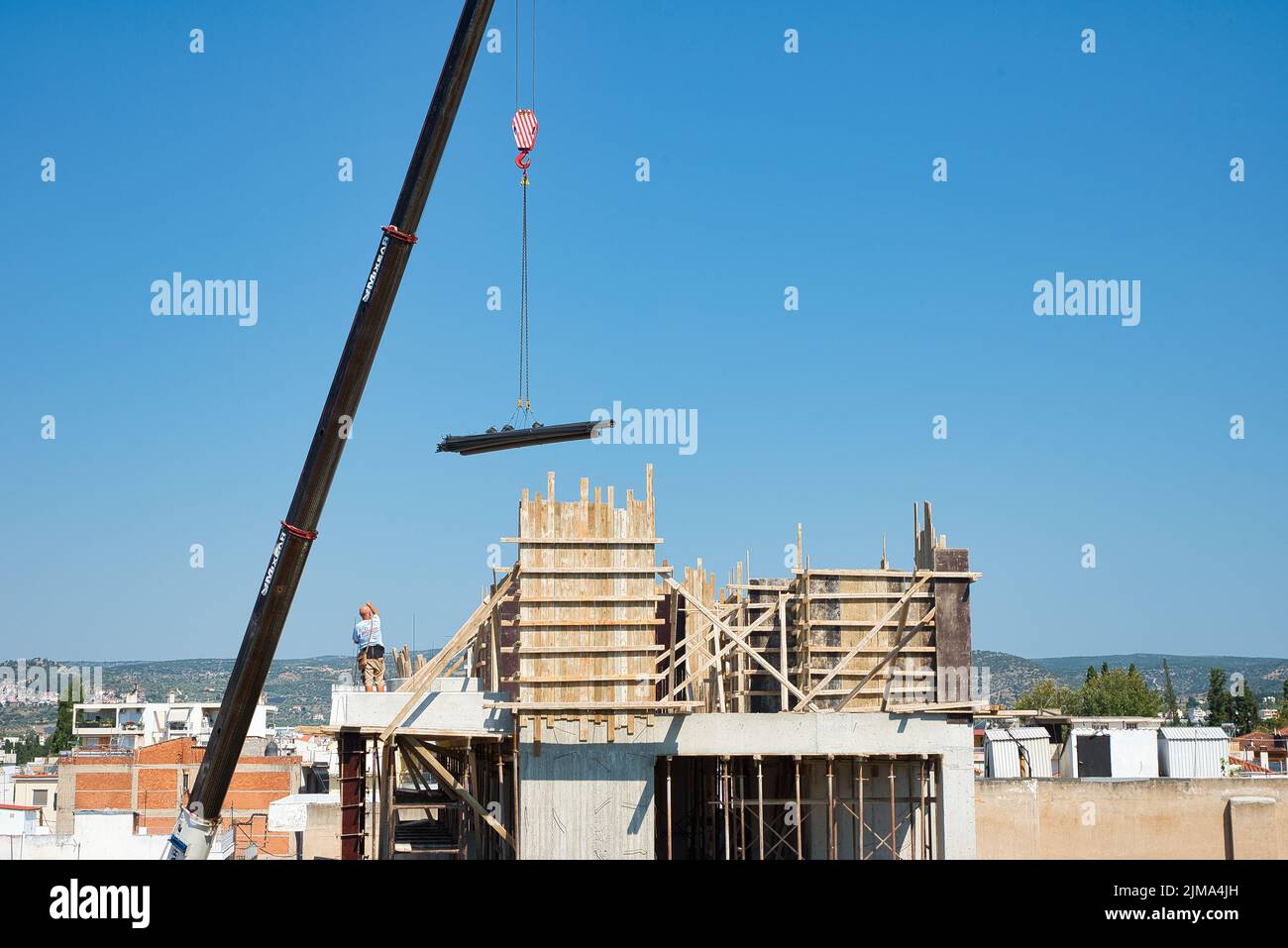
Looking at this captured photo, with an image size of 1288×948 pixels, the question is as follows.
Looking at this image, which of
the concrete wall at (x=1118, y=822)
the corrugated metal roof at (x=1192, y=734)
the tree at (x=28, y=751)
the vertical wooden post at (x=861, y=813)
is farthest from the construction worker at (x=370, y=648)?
the tree at (x=28, y=751)

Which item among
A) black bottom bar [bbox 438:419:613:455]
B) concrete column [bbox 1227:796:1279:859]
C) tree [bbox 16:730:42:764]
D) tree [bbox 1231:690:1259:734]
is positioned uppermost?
black bottom bar [bbox 438:419:613:455]

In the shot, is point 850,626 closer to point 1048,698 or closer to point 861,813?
point 861,813

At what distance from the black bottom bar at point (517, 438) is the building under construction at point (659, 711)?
4.97ft

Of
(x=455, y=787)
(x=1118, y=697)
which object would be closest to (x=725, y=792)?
(x=455, y=787)

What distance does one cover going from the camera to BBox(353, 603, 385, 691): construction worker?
25406 millimetres

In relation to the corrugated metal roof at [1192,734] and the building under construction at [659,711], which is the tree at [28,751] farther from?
the building under construction at [659,711]

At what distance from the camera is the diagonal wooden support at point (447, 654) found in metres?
24.2

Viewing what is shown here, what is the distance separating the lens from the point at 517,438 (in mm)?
22172

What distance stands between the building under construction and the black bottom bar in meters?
1.51

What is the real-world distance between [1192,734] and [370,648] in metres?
25.9

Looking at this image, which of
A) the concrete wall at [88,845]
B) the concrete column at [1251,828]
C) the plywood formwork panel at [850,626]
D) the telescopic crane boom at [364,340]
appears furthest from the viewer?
the concrete wall at [88,845]

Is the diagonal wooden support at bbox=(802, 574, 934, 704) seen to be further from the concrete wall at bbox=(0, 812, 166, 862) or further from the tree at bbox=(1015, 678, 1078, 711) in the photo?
the tree at bbox=(1015, 678, 1078, 711)

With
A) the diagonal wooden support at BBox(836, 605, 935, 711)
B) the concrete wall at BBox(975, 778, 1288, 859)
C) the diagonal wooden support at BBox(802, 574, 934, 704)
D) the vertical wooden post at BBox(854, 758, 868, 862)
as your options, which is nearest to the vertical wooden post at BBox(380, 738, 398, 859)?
the diagonal wooden support at BBox(802, 574, 934, 704)
